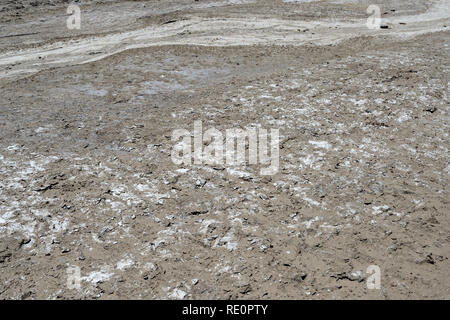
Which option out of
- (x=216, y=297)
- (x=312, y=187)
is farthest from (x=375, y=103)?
(x=216, y=297)

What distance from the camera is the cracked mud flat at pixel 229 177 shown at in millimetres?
3287

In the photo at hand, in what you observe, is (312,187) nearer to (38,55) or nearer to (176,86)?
(176,86)

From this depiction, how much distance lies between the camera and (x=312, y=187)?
169 inches

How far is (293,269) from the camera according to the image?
3.31 meters

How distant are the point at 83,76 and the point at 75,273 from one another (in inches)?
191

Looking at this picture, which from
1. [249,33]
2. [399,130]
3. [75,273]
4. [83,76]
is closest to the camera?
[75,273]

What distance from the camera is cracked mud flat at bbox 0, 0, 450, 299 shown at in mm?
3287

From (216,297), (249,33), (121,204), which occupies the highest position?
(249,33)

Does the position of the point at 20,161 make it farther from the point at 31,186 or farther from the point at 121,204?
the point at 121,204

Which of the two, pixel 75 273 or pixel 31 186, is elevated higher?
pixel 31 186

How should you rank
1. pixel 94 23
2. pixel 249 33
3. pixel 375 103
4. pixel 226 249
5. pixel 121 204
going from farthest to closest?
pixel 94 23, pixel 249 33, pixel 375 103, pixel 121 204, pixel 226 249

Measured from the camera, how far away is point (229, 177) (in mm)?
4457

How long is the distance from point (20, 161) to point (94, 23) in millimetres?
7941

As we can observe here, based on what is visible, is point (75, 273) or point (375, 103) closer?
point (75, 273)
